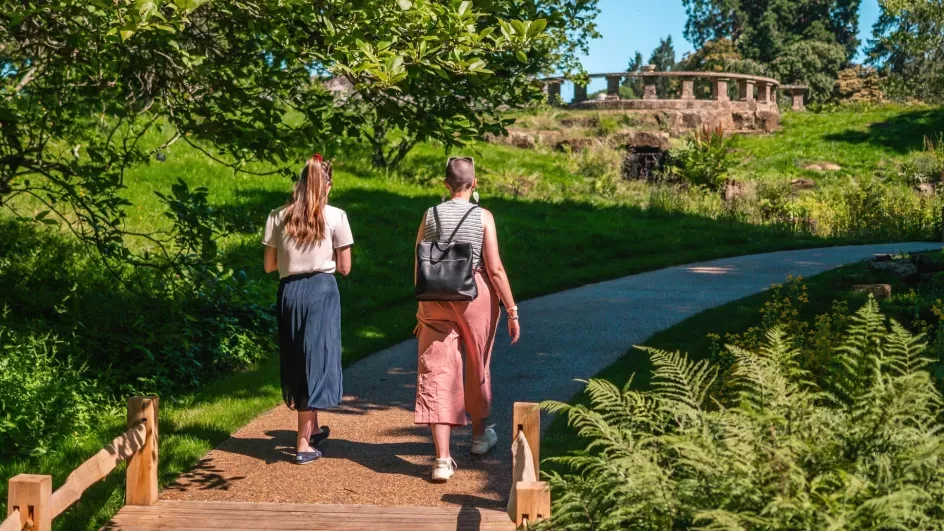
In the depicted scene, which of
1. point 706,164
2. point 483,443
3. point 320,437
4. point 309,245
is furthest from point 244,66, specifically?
point 706,164

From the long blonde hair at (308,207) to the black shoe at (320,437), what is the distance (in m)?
1.50

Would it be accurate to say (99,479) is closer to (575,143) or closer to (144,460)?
(144,460)

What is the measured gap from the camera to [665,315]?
452 inches

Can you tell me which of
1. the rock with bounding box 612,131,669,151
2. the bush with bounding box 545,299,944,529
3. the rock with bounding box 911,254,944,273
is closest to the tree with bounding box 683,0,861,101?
the rock with bounding box 612,131,669,151

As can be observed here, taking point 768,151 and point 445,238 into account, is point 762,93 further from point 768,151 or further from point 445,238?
point 445,238

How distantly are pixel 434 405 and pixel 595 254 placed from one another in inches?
400

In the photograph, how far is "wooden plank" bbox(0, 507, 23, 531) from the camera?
413 centimetres

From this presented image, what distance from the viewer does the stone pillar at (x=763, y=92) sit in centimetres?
3500

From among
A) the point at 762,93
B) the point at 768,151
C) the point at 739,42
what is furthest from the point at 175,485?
the point at 739,42

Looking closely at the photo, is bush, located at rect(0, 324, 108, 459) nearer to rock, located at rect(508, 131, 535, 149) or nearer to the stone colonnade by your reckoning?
rock, located at rect(508, 131, 535, 149)

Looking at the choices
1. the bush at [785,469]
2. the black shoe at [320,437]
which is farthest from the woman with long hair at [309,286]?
the bush at [785,469]

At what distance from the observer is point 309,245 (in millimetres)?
6469

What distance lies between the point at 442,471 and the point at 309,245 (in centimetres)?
171

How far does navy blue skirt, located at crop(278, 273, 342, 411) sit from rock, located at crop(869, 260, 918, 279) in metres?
7.75
